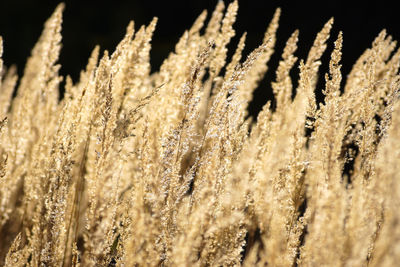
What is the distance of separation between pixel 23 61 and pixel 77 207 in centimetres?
405

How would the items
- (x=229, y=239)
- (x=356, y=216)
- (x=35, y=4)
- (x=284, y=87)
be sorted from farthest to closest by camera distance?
1. (x=35, y=4)
2. (x=284, y=87)
3. (x=229, y=239)
4. (x=356, y=216)

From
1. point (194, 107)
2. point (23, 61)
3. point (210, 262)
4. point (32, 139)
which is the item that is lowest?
point (210, 262)

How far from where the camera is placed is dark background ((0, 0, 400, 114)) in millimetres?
4355

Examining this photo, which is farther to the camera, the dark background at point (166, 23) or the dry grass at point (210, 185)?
the dark background at point (166, 23)

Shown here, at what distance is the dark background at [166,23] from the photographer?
171 inches

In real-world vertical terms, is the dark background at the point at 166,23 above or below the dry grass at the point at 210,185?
above

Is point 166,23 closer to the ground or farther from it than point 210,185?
farther from it

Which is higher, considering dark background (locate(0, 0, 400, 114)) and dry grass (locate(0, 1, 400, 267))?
dark background (locate(0, 0, 400, 114))

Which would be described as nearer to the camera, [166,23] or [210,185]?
[210,185]

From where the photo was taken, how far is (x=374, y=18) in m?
4.39

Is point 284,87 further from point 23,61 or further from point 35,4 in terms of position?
point 35,4

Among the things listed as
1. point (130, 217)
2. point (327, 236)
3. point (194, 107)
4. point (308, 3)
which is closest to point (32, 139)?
point (130, 217)

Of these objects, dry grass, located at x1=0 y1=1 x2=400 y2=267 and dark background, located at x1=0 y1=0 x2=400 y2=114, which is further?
dark background, located at x1=0 y1=0 x2=400 y2=114

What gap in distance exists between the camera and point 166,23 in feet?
15.7
